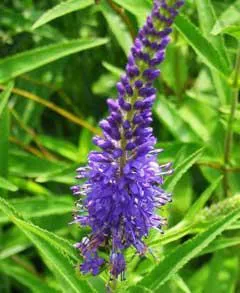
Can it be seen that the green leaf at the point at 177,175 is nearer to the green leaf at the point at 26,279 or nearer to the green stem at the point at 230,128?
the green stem at the point at 230,128

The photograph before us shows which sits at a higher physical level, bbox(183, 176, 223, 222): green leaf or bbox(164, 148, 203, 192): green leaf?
bbox(164, 148, 203, 192): green leaf

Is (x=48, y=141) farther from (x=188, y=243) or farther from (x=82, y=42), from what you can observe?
(x=188, y=243)

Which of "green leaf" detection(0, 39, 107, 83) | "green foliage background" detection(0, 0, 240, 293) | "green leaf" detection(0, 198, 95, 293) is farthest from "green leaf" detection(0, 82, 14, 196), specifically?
"green leaf" detection(0, 198, 95, 293)

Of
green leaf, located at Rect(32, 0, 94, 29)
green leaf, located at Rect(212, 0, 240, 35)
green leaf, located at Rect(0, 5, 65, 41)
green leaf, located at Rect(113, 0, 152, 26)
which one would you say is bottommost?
green leaf, located at Rect(212, 0, 240, 35)

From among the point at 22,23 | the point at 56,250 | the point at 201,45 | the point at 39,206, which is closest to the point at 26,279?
the point at 39,206

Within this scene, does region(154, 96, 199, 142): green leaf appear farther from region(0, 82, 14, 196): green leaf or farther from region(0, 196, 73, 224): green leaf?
region(0, 82, 14, 196): green leaf

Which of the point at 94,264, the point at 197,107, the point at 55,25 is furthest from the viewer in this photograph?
the point at 55,25

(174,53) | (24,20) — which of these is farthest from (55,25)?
(174,53)
